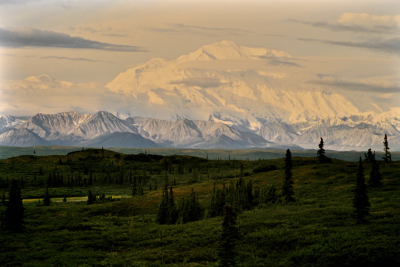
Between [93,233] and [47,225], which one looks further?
[47,225]

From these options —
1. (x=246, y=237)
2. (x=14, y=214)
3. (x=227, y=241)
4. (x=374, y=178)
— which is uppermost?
(x=374, y=178)

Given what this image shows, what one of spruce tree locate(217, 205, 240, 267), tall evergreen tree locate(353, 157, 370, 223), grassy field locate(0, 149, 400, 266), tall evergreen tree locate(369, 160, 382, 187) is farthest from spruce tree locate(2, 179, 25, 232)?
tall evergreen tree locate(369, 160, 382, 187)

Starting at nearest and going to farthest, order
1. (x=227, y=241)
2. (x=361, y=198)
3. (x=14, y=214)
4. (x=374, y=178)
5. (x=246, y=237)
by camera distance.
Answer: (x=227, y=241), (x=361, y=198), (x=246, y=237), (x=14, y=214), (x=374, y=178)

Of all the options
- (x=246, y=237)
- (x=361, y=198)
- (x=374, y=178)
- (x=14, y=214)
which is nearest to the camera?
(x=361, y=198)

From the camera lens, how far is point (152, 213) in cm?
12162

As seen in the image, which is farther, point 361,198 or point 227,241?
point 361,198

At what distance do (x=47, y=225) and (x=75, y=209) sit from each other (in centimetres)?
2876

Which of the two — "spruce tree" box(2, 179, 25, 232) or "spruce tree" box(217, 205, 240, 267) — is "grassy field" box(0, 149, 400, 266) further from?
"spruce tree" box(217, 205, 240, 267)

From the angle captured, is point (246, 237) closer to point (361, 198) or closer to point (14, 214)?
point (361, 198)

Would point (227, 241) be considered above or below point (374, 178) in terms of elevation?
below

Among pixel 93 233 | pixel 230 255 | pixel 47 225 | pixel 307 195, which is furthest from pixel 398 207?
pixel 47 225

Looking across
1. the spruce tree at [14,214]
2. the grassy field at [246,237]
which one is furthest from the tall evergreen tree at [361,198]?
the spruce tree at [14,214]

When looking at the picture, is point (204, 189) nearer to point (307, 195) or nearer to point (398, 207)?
point (307, 195)

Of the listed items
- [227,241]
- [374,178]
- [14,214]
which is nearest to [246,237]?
[227,241]
